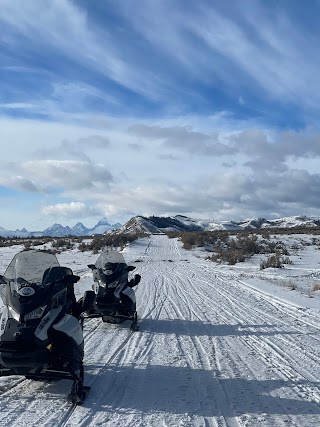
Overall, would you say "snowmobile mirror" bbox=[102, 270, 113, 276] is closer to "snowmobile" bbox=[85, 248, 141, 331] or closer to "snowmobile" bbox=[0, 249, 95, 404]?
"snowmobile" bbox=[85, 248, 141, 331]

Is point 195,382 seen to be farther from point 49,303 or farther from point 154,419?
point 49,303

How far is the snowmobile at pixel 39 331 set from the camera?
217 inches

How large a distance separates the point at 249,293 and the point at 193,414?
1210cm

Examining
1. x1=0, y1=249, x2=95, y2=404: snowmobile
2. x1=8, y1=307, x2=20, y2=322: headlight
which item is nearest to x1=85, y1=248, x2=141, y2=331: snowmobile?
x1=0, y1=249, x2=95, y2=404: snowmobile

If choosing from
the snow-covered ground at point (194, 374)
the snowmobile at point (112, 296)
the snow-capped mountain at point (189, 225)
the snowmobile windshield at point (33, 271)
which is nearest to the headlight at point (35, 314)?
the snowmobile windshield at point (33, 271)

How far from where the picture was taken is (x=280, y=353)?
8477 mm

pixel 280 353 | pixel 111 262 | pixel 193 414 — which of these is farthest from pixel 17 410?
pixel 111 262

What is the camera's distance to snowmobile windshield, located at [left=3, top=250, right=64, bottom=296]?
610 centimetres

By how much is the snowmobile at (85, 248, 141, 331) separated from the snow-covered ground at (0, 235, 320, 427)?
0.93ft

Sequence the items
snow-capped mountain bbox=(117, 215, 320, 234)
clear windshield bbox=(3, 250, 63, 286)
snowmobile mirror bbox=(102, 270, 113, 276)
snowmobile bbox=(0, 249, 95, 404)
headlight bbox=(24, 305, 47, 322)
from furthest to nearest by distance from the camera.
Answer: snow-capped mountain bbox=(117, 215, 320, 234) < snowmobile mirror bbox=(102, 270, 113, 276) < clear windshield bbox=(3, 250, 63, 286) < headlight bbox=(24, 305, 47, 322) < snowmobile bbox=(0, 249, 95, 404)

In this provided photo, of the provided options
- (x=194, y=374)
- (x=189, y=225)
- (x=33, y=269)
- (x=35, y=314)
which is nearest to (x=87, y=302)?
(x=33, y=269)

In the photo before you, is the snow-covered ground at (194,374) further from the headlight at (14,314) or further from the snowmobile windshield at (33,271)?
the snowmobile windshield at (33,271)

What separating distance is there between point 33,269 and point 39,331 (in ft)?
3.55

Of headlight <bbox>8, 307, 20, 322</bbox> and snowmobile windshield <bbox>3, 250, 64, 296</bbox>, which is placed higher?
snowmobile windshield <bbox>3, 250, 64, 296</bbox>
